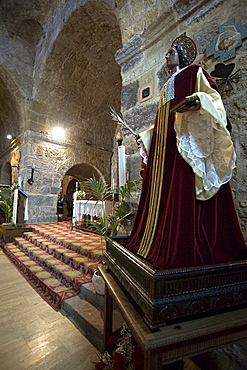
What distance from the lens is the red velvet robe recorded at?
37.9 inches

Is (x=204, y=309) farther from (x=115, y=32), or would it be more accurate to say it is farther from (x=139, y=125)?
(x=115, y=32)

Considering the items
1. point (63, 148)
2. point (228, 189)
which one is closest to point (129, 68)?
point (228, 189)

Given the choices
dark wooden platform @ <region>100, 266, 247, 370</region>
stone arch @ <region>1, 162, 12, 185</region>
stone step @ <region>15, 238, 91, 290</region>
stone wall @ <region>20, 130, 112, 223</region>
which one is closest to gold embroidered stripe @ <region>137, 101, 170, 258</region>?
dark wooden platform @ <region>100, 266, 247, 370</region>

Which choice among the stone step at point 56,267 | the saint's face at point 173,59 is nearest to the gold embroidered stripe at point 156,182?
the saint's face at point 173,59

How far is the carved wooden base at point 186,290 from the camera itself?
73 centimetres

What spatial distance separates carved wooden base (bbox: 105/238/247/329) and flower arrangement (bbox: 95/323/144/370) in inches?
15.9

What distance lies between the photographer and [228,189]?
1135mm

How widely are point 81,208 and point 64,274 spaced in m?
2.31

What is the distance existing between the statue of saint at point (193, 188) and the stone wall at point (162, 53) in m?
0.54

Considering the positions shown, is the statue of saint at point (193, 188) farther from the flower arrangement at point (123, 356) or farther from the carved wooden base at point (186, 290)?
the flower arrangement at point (123, 356)

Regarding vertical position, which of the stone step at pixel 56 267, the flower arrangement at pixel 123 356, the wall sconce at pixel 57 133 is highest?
the wall sconce at pixel 57 133

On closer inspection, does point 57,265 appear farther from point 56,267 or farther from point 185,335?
point 185,335

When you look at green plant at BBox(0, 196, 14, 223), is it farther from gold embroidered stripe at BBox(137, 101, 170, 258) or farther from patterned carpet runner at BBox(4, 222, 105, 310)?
gold embroidered stripe at BBox(137, 101, 170, 258)

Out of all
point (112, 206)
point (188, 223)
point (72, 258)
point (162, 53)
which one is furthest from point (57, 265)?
point (162, 53)
